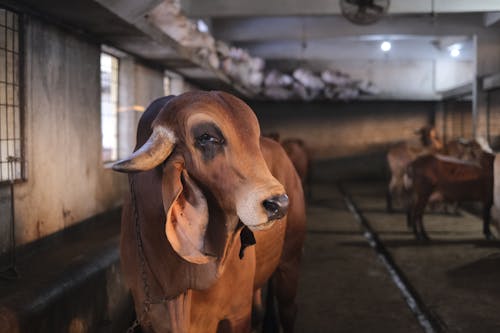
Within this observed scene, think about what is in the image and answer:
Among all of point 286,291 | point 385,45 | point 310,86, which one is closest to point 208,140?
point 286,291

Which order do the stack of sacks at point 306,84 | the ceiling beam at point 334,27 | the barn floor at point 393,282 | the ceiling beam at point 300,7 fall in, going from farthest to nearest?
the stack of sacks at point 306,84 → the ceiling beam at point 334,27 → the ceiling beam at point 300,7 → the barn floor at point 393,282

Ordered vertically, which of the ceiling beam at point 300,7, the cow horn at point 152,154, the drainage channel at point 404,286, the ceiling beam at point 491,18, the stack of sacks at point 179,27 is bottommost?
the drainage channel at point 404,286

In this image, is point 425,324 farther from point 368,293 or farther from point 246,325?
point 246,325

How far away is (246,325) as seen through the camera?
272cm

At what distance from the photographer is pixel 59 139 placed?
17.3 ft

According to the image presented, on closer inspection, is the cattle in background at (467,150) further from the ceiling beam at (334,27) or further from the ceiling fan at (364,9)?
the ceiling fan at (364,9)

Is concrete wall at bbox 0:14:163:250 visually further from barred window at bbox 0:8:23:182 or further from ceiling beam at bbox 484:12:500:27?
ceiling beam at bbox 484:12:500:27

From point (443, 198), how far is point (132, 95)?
5256 millimetres

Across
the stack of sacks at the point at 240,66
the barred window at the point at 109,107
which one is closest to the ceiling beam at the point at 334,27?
the stack of sacks at the point at 240,66

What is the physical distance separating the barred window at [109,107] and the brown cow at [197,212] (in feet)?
16.2

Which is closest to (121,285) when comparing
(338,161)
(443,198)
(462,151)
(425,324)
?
(425,324)

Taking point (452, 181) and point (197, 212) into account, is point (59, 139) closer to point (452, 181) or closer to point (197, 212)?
point (197, 212)

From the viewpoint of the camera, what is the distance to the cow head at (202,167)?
2066 mm

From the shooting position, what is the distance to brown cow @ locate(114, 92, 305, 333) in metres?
2.08
